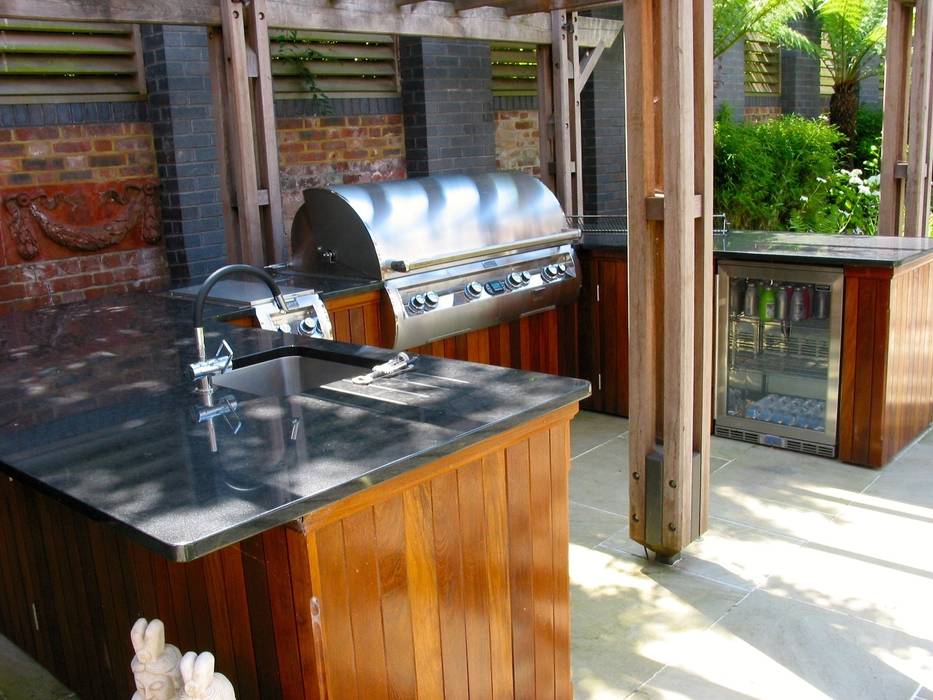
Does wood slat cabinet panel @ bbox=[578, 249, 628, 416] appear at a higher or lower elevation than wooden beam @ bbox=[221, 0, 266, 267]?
lower

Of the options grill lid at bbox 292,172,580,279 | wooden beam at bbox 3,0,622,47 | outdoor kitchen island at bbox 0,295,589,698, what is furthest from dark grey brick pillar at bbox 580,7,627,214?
outdoor kitchen island at bbox 0,295,589,698

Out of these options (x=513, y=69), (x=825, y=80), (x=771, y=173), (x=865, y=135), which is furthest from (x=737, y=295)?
(x=825, y=80)

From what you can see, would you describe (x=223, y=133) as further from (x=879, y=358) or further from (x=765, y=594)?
(x=879, y=358)

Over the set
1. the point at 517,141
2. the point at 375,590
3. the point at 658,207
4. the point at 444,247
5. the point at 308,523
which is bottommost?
the point at 375,590

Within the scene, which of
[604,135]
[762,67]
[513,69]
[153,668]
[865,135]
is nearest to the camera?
[153,668]

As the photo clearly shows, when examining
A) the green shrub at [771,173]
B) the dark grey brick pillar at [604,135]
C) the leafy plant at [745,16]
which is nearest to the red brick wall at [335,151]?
the dark grey brick pillar at [604,135]

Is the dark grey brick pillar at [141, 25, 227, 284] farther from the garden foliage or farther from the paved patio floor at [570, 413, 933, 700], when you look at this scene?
the garden foliage

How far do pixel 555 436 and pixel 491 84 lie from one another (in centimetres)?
604

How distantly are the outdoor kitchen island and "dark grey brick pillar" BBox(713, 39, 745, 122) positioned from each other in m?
9.43

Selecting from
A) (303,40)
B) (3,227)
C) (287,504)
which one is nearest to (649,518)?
(287,504)

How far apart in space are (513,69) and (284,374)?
19.4ft

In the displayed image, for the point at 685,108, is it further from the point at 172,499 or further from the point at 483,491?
the point at 172,499

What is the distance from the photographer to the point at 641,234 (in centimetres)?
384

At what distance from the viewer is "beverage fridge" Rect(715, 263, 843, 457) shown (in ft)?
17.1
